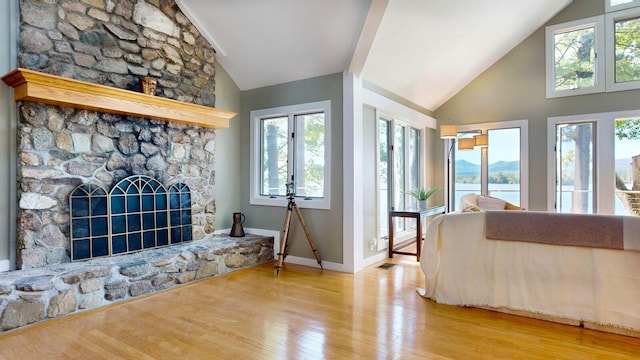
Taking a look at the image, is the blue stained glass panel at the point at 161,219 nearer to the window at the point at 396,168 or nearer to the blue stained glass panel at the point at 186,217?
the blue stained glass panel at the point at 186,217

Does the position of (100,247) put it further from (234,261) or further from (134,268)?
(234,261)

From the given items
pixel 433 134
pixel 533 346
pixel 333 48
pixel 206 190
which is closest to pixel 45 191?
pixel 206 190

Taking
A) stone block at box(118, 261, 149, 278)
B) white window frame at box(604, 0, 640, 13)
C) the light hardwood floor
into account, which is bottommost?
the light hardwood floor

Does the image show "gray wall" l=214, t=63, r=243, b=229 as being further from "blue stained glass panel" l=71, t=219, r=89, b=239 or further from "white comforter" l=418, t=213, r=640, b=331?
"white comforter" l=418, t=213, r=640, b=331

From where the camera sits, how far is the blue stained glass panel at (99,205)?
11.4 feet

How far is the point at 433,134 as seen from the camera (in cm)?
671

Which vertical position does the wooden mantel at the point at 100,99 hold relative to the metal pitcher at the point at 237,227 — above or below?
above

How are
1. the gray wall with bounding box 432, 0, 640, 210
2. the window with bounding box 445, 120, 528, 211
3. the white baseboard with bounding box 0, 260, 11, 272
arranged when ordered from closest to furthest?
the white baseboard with bounding box 0, 260, 11, 272
the gray wall with bounding box 432, 0, 640, 210
the window with bounding box 445, 120, 528, 211

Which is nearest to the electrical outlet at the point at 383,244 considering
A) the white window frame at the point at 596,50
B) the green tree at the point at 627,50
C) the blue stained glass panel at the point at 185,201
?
the blue stained glass panel at the point at 185,201

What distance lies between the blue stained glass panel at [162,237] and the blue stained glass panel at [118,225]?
0.40 metres

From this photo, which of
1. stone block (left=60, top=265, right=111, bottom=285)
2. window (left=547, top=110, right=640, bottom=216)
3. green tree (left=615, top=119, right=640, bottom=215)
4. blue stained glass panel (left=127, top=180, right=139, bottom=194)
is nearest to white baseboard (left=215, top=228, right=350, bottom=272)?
blue stained glass panel (left=127, top=180, right=139, bottom=194)

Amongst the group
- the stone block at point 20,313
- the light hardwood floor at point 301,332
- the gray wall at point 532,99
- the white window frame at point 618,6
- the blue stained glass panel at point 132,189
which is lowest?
the light hardwood floor at point 301,332

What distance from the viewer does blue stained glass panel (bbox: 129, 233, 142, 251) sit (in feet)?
12.3

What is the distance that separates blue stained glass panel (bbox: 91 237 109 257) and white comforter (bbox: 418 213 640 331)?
10.2 feet
